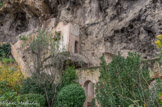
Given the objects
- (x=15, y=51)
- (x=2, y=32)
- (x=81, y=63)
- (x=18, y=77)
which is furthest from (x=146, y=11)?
(x=2, y=32)

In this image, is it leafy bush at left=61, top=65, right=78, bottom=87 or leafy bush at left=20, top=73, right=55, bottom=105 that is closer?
leafy bush at left=20, top=73, right=55, bottom=105

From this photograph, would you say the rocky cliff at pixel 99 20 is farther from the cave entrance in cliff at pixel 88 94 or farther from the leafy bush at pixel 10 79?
the leafy bush at pixel 10 79

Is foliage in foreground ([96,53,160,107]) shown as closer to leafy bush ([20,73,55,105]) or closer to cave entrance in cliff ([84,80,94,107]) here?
leafy bush ([20,73,55,105])

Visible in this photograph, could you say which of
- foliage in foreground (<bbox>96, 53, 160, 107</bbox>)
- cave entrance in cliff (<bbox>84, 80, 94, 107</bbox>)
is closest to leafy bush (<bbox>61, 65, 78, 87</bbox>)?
cave entrance in cliff (<bbox>84, 80, 94, 107</bbox>)

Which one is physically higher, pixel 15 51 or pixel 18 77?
pixel 15 51

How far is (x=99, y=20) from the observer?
16078 millimetres

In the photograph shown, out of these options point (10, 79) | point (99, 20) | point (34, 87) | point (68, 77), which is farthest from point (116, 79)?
point (99, 20)

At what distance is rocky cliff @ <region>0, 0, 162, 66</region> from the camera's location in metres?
11.4

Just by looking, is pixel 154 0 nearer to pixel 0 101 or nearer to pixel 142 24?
pixel 142 24

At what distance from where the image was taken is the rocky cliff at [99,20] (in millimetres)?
11445

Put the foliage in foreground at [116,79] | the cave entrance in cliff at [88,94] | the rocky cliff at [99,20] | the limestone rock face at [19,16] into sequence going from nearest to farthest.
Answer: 1. the foliage in foreground at [116,79]
2. the rocky cliff at [99,20]
3. the cave entrance in cliff at [88,94]
4. the limestone rock face at [19,16]

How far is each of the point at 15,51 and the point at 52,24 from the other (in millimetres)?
5227

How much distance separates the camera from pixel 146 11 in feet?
38.3

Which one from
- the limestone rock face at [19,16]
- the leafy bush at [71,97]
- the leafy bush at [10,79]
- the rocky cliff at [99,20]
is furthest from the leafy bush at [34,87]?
the limestone rock face at [19,16]
